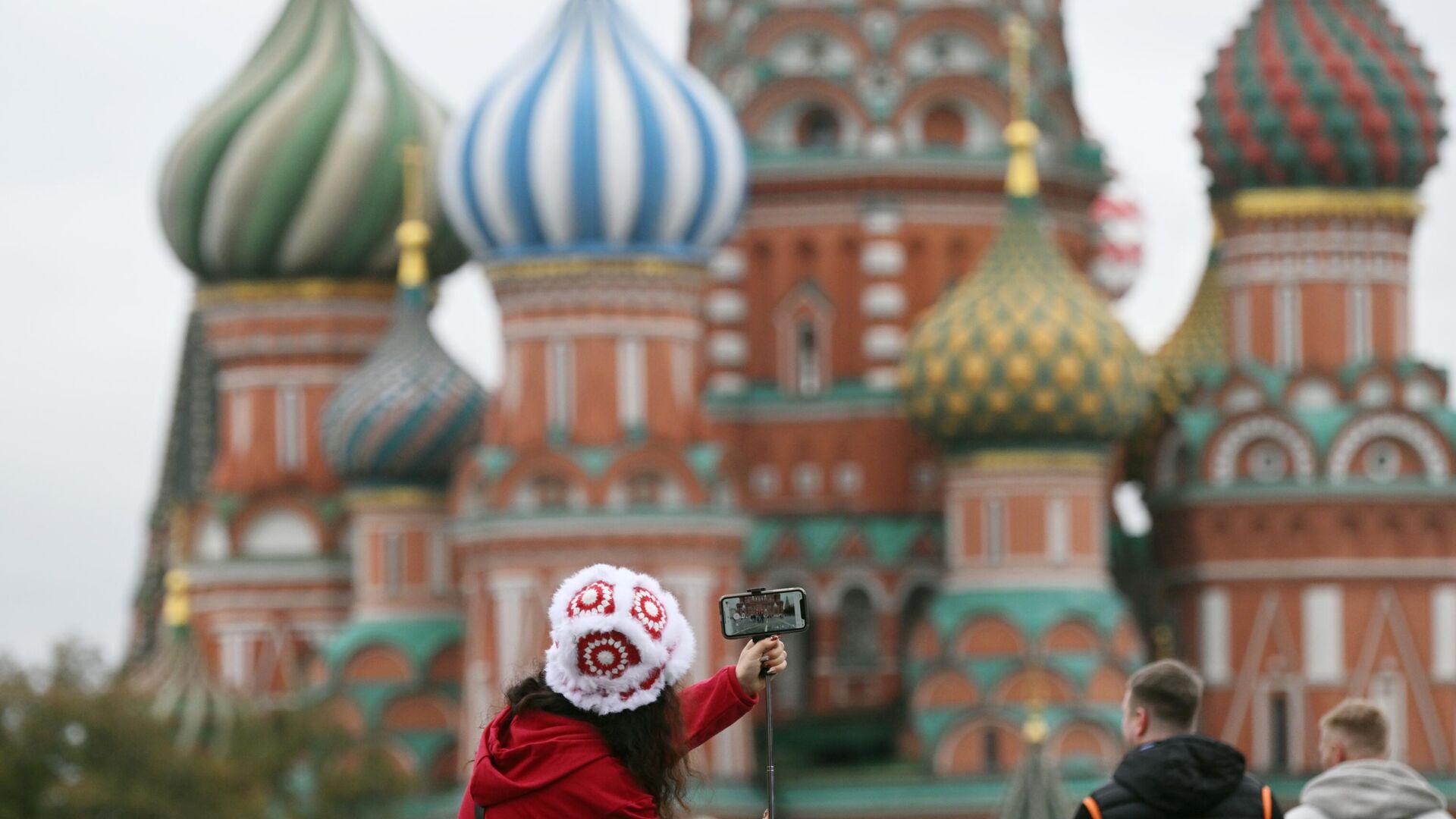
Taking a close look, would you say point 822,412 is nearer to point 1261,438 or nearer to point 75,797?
point 1261,438

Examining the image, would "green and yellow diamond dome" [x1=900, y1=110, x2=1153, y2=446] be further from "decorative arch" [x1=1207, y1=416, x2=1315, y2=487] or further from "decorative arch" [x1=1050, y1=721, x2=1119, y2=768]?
"decorative arch" [x1=1050, y1=721, x2=1119, y2=768]

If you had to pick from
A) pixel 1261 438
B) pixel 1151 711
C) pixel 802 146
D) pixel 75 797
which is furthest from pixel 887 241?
pixel 1151 711

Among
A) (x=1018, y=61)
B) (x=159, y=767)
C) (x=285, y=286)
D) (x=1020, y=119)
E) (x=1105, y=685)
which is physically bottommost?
(x=159, y=767)

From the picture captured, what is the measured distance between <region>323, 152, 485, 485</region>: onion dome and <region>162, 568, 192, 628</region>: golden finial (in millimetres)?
3322

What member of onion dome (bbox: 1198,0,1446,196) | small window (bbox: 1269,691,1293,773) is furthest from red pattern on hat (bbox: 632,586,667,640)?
onion dome (bbox: 1198,0,1446,196)

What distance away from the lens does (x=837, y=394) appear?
42.4m

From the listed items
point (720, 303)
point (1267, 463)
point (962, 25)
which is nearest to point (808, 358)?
point (720, 303)

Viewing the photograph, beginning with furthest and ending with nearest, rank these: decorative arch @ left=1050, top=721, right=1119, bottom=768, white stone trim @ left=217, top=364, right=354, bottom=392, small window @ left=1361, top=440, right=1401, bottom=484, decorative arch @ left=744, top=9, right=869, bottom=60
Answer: white stone trim @ left=217, top=364, right=354, bottom=392, decorative arch @ left=744, top=9, right=869, bottom=60, small window @ left=1361, top=440, right=1401, bottom=484, decorative arch @ left=1050, top=721, right=1119, bottom=768

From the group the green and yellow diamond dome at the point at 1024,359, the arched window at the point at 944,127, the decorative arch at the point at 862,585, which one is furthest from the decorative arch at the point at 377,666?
the arched window at the point at 944,127

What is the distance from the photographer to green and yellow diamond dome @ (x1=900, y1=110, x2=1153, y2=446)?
127 feet

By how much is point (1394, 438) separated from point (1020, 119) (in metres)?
4.68

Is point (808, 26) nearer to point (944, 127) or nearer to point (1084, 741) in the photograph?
point (944, 127)

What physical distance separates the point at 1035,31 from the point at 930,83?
1275 mm

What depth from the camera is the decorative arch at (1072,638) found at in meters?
38.6
